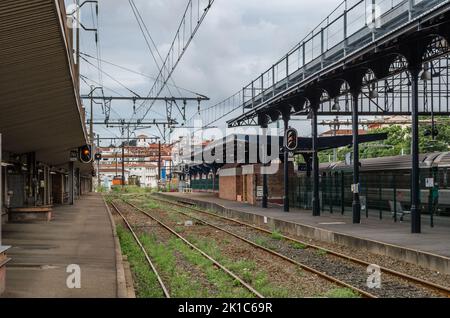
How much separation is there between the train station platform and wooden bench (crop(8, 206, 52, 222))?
878 cm

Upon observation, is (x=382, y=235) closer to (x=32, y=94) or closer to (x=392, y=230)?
(x=392, y=230)

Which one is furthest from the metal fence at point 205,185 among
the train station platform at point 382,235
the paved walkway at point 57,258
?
the paved walkway at point 57,258

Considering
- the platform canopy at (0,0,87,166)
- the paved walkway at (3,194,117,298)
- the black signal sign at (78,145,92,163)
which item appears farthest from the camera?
the black signal sign at (78,145,92,163)

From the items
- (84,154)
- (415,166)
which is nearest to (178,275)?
→ (415,166)

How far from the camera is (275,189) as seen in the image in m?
35.1

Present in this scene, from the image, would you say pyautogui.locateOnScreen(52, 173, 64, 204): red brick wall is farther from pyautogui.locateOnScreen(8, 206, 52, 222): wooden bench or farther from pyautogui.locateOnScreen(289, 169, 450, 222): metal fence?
pyautogui.locateOnScreen(289, 169, 450, 222): metal fence

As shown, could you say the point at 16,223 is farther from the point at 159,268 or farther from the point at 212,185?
the point at 212,185

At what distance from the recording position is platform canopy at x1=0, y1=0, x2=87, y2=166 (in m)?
7.85

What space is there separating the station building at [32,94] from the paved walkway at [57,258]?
102 cm

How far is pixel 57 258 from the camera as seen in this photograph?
13.2 meters

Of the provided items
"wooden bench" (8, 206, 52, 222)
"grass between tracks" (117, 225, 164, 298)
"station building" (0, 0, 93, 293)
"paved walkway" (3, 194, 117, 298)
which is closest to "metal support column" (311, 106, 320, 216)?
"paved walkway" (3, 194, 117, 298)

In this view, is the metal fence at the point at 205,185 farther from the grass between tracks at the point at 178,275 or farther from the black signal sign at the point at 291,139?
the grass between tracks at the point at 178,275

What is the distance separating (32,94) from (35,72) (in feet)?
7.45
